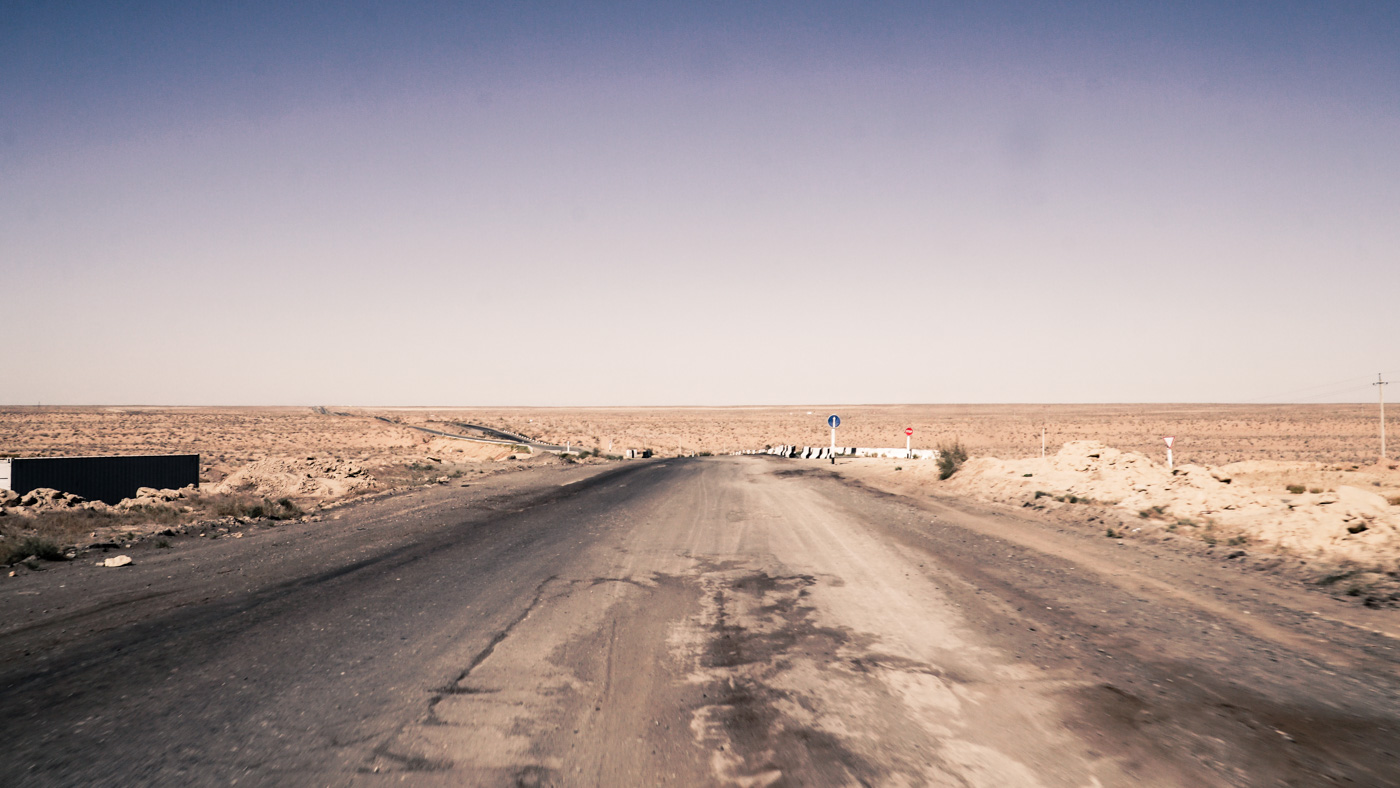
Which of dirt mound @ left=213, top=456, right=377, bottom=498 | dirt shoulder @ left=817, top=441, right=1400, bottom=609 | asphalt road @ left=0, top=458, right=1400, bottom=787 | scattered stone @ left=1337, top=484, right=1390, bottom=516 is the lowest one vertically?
dirt mound @ left=213, top=456, right=377, bottom=498

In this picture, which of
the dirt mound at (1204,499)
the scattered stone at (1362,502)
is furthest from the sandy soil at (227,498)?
the scattered stone at (1362,502)

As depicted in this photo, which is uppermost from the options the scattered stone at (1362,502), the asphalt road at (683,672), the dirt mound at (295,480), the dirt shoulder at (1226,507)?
the scattered stone at (1362,502)

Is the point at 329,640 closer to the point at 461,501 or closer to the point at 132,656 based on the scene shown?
the point at 132,656

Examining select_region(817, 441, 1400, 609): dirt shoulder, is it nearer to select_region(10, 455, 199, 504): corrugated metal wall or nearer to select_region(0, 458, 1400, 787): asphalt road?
select_region(0, 458, 1400, 787): asphalt road

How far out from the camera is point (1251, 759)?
3.65 metres

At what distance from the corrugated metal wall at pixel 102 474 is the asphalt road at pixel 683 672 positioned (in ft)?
35.8

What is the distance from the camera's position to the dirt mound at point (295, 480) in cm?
1819

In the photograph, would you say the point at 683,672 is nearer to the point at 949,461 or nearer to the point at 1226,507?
the point at 1226,507

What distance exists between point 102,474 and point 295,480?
15.3 ft

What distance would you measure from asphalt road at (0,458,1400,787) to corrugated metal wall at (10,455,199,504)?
1092 cm

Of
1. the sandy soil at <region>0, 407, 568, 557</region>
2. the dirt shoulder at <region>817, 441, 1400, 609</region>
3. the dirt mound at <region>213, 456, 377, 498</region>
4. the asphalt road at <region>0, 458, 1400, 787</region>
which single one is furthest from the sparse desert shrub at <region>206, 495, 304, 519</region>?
the dirt shoulder at <region>817, 441, 1400, 609</region>

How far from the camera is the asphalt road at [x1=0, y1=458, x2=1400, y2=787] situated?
358cm

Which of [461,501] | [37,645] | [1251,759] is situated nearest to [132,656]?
[37,645]

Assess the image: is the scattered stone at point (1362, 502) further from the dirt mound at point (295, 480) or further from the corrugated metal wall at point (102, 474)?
the corrugated metal wall at point (102, 474)
